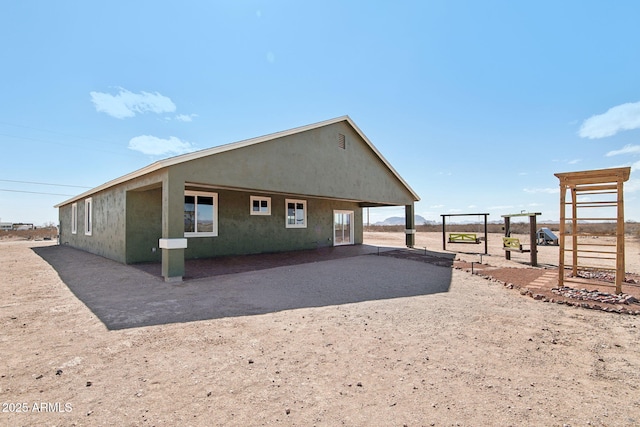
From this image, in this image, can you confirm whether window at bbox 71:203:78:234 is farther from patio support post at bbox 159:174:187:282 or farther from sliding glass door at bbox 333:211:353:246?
sliding glass door at bbox 333:211:353:246

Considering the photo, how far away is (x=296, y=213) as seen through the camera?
14836mm

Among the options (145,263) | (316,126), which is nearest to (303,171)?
(316,126)

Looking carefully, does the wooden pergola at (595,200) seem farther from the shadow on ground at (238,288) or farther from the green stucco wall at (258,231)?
the green stucco wall at (258,231)

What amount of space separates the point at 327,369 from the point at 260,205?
10768mm

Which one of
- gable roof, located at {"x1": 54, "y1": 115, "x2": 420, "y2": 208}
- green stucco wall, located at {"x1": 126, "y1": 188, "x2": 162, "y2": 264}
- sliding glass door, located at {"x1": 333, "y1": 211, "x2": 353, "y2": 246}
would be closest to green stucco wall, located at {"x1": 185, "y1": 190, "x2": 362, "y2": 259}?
sliding glass door, located at {"x1": 333, "y1": 211, "x2": 353, "y2": 246}

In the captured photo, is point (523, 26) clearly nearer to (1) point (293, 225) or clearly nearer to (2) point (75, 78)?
(1) point (293, 225)

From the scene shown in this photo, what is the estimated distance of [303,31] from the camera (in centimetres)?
1126

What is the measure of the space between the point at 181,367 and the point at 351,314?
280 centimetres

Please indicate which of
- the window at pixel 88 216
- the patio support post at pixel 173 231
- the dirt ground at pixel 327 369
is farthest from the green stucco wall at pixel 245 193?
the dirt ground at pixel 327 369

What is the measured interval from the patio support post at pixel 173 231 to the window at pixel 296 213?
6.95m

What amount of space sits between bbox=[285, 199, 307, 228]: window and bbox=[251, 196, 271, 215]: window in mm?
1067

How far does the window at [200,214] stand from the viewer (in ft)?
37.0

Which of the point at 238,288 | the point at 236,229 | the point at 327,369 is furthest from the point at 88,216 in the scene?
the point at 327,369

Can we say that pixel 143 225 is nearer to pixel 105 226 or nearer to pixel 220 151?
A: pixel 105 226
